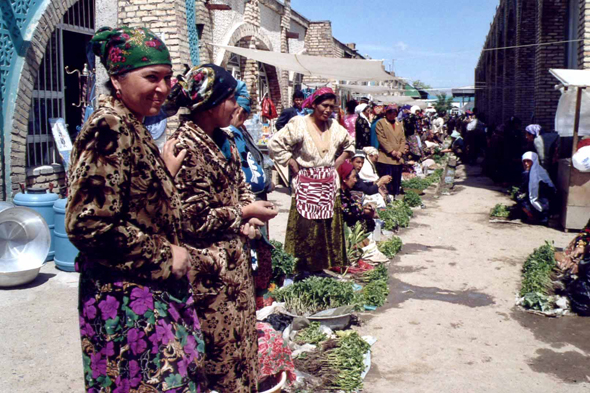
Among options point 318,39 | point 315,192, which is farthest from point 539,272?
point 318,39

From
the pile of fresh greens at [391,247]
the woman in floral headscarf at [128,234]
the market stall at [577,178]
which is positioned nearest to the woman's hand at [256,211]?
the woman in floral headscarf at [128,234]

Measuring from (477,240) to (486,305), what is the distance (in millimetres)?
2820

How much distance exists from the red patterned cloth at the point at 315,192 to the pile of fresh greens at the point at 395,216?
10.3 feet

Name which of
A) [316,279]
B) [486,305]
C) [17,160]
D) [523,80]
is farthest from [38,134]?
[523,80]

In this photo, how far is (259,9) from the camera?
14164 mm

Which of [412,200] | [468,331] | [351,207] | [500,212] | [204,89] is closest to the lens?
[204,89]

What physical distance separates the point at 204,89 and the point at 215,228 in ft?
1.91

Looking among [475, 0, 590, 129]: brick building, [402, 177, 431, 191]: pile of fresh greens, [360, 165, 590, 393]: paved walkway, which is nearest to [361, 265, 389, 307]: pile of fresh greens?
[360, 165, 590, 393]: paved walkway

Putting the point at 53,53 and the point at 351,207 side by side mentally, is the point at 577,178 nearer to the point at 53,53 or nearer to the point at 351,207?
the point at 351,207

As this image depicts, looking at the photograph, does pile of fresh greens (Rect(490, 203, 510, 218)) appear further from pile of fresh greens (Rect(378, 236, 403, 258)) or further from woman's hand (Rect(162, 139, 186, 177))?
woman's hand (Rect(162, 139, 186, 177))

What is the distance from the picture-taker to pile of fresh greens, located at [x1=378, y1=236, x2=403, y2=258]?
6.95 m

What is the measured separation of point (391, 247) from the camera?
7082 millimetres

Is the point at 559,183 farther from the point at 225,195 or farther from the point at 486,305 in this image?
the point at 225,195

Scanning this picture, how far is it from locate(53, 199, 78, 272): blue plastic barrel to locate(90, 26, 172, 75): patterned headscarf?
4.21m
